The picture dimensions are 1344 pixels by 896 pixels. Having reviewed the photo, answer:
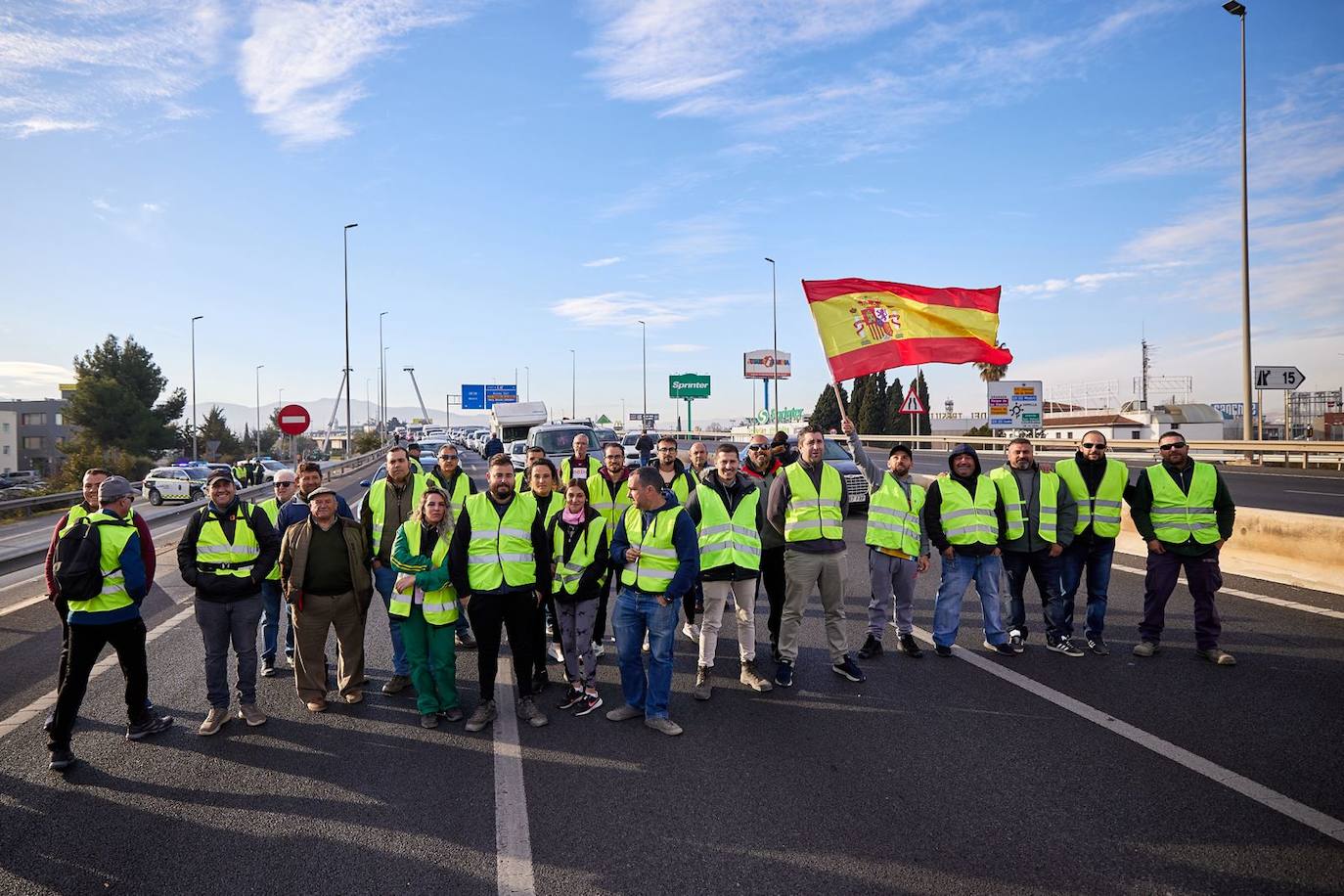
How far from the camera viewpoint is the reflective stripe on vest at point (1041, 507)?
7.36 metres

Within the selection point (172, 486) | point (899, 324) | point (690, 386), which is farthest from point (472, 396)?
point (899, 324)

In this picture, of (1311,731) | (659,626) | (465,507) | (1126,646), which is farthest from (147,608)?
(1311,731)

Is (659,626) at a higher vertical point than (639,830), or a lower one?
higher

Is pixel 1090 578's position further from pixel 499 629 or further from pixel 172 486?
pixel 172 486

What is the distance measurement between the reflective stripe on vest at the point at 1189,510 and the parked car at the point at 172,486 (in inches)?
1078

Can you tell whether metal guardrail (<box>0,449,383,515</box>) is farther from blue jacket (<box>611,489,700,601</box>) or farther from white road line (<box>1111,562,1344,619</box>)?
white road line (<box>1111,562,1344,619</box>)

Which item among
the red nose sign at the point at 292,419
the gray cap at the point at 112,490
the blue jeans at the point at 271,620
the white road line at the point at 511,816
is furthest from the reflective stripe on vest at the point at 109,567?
the red nose sign at the point at 292,419

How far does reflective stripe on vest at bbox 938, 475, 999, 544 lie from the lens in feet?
23.9

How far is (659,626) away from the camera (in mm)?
5742

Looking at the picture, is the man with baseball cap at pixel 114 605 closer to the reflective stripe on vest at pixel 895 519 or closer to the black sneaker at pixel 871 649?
the black sneaker at pixel 871 649

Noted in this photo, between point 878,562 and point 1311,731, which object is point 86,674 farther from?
point 1311,731

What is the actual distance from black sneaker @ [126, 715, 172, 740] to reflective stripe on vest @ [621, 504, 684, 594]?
10.6ft

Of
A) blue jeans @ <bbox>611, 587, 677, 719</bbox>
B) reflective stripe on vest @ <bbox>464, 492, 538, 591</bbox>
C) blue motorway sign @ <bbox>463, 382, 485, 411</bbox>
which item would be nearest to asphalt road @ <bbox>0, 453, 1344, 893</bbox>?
blue jeans @ <bbox>611, 587, 677, 719</bbox>

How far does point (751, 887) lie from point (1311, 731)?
4.00 meters
